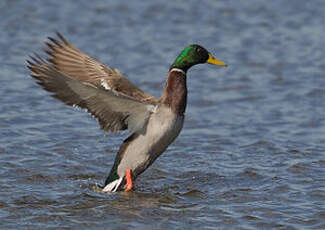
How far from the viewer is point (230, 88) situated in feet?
35.6

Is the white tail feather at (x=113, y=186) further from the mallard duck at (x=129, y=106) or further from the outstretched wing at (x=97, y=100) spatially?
the outstretched wing at (x=97, y=100)

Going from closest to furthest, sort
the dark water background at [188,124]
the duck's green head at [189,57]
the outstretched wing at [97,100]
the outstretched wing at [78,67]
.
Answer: the outstretched wing at [97,100]
the dark water background at [188,124]
the duck's green head at [189,57]
the outstretched wing at [78,67]

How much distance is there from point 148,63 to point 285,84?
2.35 metres

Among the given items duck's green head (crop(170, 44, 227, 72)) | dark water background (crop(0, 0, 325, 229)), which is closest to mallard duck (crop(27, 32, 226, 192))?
duck's green head (crop(170, 44, 227, 72))

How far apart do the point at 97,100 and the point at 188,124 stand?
319 centimetres

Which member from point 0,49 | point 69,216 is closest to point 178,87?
point 69,216

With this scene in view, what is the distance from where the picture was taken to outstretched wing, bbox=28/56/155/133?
603cm

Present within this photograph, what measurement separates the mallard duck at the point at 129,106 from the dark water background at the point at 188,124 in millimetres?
345

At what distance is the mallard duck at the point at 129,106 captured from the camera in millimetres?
6070

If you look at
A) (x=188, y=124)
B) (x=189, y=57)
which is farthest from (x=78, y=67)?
(x=188, y=124)

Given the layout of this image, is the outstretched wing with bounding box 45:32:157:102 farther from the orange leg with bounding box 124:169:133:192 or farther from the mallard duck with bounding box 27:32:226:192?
the orange leg with bounding box 124:169:133:192

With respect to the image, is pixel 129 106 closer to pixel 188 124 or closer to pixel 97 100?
pixel 97 100

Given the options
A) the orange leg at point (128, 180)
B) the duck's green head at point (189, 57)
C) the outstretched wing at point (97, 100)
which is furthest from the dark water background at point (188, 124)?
the duck's green head at point (189, 57)

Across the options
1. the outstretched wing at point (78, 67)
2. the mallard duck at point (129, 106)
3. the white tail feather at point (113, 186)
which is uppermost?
the outstretched wing at point (78, 67)
